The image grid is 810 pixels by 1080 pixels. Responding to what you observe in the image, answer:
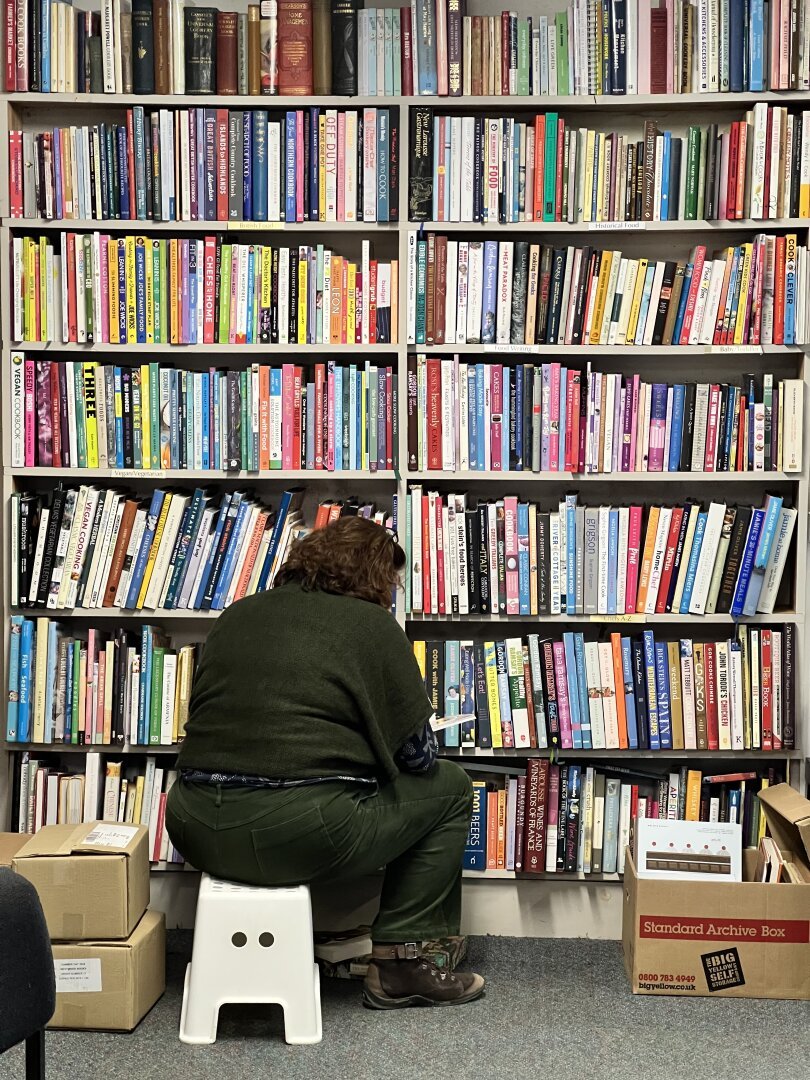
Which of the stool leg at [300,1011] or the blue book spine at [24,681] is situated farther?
the blue book spine at [24,681]

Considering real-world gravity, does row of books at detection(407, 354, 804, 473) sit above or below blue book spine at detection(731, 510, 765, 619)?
above

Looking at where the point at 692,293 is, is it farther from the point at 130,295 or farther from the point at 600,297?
the point at 130,295

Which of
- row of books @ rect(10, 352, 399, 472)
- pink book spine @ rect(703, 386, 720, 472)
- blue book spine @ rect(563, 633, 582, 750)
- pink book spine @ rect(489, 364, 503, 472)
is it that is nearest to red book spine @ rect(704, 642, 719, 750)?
blue book spine @ rect(563, 633, 582, 750)

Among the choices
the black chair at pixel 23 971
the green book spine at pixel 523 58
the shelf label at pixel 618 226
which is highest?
the green book spine at pixel 523 58

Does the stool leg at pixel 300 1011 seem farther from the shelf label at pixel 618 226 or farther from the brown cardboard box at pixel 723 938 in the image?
the shelf label at pixel 618 226

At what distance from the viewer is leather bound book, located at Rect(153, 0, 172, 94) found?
2924 mm

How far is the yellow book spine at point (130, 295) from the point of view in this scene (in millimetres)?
2969

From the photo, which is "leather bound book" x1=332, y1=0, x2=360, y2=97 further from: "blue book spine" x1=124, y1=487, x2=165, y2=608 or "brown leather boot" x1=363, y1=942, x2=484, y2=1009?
"brown leather boot" x1=363, y1=942, x2=484, y2=1009

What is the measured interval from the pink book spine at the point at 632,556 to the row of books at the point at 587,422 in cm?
13

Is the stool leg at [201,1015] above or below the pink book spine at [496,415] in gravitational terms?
below

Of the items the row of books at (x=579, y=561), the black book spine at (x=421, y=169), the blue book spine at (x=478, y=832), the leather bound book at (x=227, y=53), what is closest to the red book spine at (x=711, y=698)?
the row of books at (x=579, y=561)

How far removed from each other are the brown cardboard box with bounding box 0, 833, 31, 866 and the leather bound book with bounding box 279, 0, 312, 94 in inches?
77.1

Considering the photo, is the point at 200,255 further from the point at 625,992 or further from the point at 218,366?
the point at 625,992

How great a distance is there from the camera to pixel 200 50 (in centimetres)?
294
